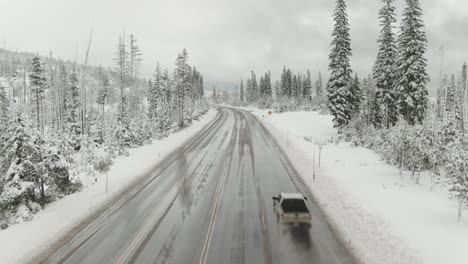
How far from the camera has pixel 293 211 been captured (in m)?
14.6

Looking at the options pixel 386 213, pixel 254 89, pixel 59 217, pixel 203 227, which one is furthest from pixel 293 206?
pixel 254 89

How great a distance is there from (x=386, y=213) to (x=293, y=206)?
463cm

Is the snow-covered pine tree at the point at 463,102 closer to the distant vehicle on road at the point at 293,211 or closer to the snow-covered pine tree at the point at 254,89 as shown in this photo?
the distant vehicle on road at the point at 293,211

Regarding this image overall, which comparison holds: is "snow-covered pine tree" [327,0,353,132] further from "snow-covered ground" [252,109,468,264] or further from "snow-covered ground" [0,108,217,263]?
"snow-covered ground" [0,108,217,263]

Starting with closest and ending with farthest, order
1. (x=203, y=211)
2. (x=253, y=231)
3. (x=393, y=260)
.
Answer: (x=393, y=260), (x=253, y=231), (x=203, y=211)

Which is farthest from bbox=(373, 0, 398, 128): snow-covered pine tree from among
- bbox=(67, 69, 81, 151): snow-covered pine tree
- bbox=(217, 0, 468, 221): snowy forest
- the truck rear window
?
bbox=(67, 69, 81, 151): snow-covered pine tree

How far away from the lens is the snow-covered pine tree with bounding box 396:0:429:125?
33.7 metres

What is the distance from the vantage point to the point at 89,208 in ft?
54.3

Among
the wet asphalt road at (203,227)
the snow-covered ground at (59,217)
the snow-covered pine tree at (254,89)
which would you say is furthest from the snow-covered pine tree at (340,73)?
the snow-covered pine tree at (254,89)

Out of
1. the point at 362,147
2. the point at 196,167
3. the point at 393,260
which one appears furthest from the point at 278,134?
the point at 393,260

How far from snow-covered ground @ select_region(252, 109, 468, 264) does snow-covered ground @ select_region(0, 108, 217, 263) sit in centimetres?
1196

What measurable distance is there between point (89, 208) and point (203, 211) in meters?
5.87

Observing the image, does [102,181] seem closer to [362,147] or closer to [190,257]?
[190,257]

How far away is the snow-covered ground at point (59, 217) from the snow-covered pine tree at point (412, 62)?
89.6ft
